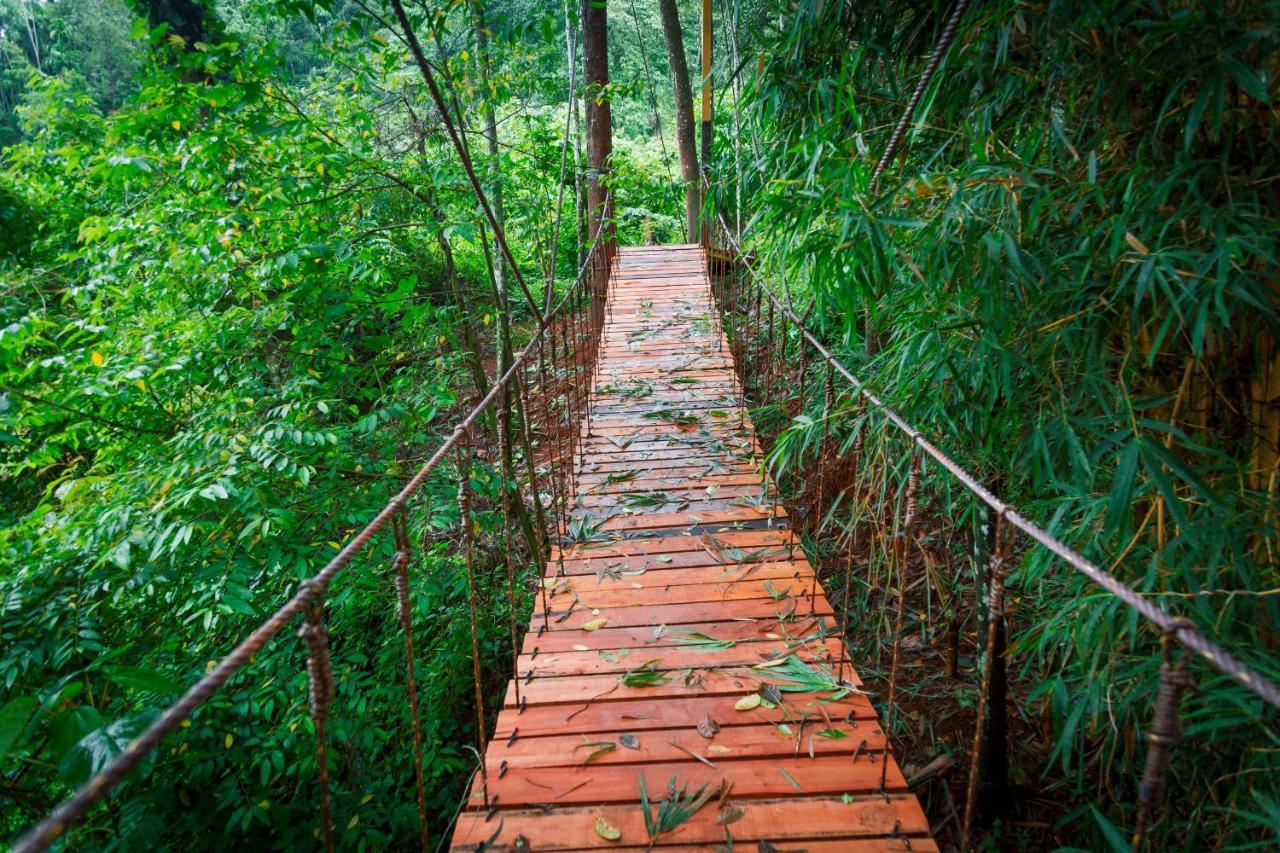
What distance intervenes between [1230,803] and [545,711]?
1.24 metres

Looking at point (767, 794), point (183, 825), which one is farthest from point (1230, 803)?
point (183, 825)

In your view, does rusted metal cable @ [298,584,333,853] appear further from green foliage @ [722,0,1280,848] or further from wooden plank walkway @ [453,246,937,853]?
green foliage @ [722,0,1280,848]

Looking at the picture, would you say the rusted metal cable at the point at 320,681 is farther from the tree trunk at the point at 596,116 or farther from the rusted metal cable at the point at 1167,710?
the tree trunk at the point at 596,116

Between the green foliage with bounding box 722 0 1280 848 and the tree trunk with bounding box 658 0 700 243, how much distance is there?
19.5ft

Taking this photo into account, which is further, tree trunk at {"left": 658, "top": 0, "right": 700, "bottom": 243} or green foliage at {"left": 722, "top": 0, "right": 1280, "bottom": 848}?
tree trunk at {"left": 658, "top": 0, "right": 700, "bottom": 243}

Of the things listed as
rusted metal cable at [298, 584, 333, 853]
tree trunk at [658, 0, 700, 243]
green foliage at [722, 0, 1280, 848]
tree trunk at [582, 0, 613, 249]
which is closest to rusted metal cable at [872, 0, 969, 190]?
green foliage at [722, 0, 1280, 848]

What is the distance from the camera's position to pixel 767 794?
1.25 m

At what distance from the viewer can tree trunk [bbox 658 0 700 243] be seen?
23.6 feet

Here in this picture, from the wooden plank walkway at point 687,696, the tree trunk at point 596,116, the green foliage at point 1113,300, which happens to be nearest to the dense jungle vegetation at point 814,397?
the green foliage at point 1113,300

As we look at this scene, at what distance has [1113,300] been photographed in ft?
3.60

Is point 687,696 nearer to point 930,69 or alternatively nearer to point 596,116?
point 930,69

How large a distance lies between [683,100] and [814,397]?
5.95 metres

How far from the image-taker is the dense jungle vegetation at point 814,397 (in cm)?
110

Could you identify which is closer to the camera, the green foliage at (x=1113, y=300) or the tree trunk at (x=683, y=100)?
the green foliage at (x=1113, y=300)
